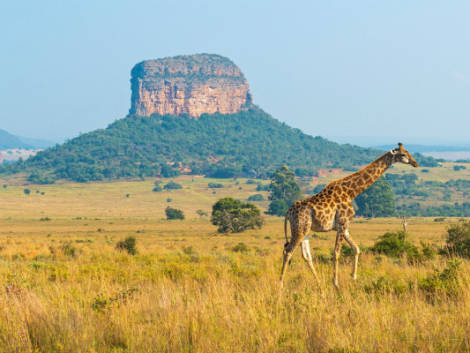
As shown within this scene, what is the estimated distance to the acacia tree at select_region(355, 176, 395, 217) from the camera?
3718 inches

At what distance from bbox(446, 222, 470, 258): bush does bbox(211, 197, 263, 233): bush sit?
35853 mm

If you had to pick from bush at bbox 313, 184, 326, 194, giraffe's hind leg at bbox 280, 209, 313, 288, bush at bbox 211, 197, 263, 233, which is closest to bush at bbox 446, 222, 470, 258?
giraffe's hind leg at bbox 280, 209, 313, 288

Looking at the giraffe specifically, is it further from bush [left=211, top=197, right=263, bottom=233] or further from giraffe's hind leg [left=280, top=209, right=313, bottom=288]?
bush [left=211, top=197, right=263, bottom=233]

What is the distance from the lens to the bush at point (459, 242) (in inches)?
667

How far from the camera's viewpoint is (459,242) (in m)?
18.3

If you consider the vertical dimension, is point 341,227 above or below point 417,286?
above

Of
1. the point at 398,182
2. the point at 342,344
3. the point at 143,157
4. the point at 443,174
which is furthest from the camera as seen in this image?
the point at 143,157

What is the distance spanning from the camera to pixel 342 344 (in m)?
5.41

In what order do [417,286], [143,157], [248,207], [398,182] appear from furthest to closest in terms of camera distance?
1. [143,157]
2. [398,182]
3. [248,207]
4. [417,286]

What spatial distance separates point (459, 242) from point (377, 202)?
7950 centimetres

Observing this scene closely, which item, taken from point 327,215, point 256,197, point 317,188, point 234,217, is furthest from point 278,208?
point 327,215

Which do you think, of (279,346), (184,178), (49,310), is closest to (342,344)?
(279,346)

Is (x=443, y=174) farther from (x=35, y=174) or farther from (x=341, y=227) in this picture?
(x=341, y=227)

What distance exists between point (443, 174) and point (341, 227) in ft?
541
